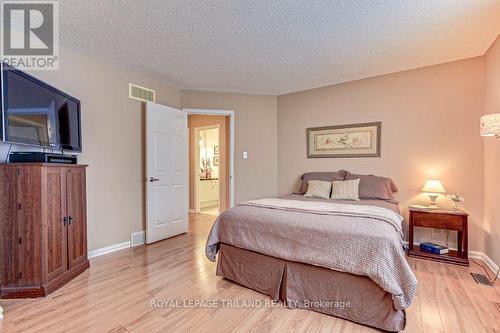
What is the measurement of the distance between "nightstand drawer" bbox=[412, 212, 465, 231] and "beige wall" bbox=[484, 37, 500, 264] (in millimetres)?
282

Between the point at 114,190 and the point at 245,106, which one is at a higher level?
the point at 245,106

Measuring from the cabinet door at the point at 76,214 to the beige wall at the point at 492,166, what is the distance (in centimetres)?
416

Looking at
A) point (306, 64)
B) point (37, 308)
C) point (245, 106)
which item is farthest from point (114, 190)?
point (306, 64)

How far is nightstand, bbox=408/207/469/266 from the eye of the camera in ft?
8.64

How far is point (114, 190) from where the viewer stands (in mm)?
3123

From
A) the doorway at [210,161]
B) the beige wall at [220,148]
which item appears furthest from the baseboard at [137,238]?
the beige wall at [220,148]

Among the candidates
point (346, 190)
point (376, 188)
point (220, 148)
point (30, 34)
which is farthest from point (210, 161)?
point (30, 34)

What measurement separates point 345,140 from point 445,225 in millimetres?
1614

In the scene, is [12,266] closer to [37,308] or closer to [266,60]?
[37,308]

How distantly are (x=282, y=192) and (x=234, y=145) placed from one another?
119 centimetres

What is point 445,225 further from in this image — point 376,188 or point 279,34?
point 279,34

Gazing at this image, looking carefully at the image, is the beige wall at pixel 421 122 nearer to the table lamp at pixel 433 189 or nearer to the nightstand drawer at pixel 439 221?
the table lamp at pixel 433 189

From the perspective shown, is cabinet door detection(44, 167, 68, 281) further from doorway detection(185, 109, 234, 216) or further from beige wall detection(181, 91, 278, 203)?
beige wall detection(181, 91, 278, 203)

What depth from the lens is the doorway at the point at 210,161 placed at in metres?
4.23
